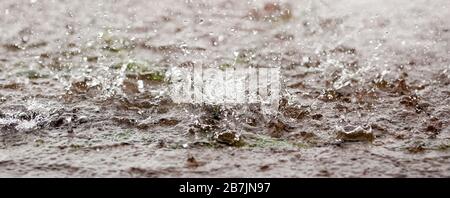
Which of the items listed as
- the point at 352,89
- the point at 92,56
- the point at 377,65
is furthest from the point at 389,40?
the point at 92,56

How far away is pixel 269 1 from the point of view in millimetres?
4859

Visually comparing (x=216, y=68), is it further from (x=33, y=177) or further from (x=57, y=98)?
(x=33, y=177)

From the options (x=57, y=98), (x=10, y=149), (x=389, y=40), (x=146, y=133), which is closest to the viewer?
(x=10, y=149)

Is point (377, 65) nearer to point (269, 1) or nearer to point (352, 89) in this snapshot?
point (352, 89)

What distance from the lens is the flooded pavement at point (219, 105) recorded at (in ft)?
8.45

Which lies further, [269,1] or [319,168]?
[269,1]

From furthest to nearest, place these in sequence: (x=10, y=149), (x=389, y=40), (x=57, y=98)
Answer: (x=389, y=40)
(x=57, y=98)
(x=10, y=149)

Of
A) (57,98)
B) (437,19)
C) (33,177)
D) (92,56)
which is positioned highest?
(437,19)

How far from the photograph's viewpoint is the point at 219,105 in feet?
10.4

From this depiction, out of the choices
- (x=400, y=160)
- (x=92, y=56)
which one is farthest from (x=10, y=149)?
(x=400, y=160)

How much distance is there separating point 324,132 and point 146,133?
93 centimetres

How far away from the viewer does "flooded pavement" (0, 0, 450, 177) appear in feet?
8.45

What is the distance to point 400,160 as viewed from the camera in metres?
2.54

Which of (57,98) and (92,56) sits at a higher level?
(92,56)
